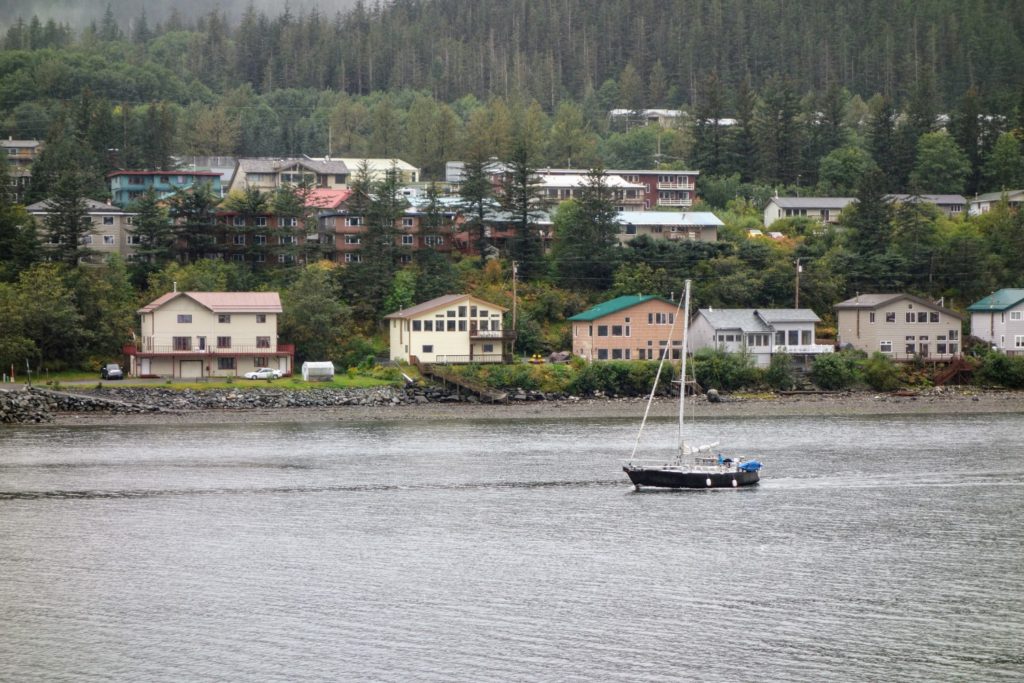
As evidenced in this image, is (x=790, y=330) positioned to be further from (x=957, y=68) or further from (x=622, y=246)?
(x=957, y=68)

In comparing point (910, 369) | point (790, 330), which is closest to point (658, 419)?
point (790, 330)

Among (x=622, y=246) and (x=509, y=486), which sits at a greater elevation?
(x=622, y=246)

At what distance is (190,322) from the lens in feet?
225

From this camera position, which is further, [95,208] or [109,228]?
[109,228]

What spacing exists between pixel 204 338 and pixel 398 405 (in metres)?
11.1

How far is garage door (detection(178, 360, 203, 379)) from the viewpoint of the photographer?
68.0 metres

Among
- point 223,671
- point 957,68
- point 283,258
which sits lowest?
point 223,671

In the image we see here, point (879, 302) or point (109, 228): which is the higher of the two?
point (109, 228)

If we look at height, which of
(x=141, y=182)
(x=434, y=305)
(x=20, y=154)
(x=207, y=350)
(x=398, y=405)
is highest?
(x=20, y=154)

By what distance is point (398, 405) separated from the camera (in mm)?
65250

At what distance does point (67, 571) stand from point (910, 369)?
5245 cm

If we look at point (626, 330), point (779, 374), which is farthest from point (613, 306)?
point (779, 374)

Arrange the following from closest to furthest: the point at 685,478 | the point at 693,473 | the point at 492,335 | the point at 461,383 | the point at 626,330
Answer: the point at 693,473, the point at 685,478, the point at 461,383, the point at 492,335, the point at 626,330

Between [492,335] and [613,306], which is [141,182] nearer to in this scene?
[492,335]
